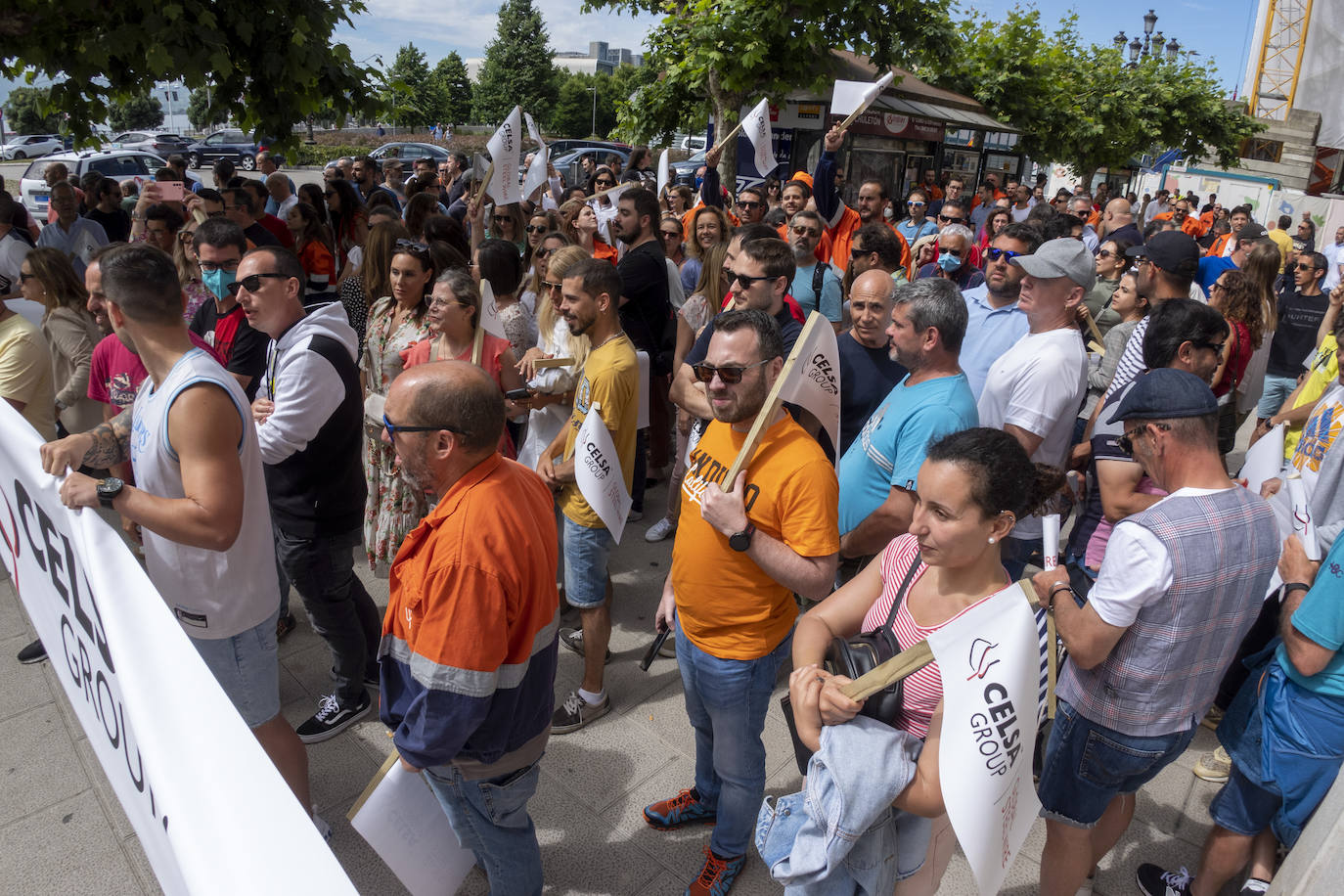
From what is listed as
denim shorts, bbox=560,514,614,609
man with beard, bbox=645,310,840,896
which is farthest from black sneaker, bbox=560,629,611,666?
man with beard, bbox=645,310,840,896

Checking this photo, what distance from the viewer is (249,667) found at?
2697 millimetres

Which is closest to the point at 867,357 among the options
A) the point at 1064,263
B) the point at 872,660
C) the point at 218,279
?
the point at 1064,263

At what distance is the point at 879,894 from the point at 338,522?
2.59 metres

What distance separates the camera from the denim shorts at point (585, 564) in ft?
11.8

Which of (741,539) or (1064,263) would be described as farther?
(1064,263)

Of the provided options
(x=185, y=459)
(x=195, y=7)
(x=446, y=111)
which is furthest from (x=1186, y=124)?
(x=446, y=111)

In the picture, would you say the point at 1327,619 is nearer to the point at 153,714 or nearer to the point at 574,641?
the point at 153,714

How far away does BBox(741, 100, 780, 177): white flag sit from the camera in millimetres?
7809

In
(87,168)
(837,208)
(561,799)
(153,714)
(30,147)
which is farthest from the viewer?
(30,147)

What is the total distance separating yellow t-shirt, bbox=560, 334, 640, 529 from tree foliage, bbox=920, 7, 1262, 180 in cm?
2240

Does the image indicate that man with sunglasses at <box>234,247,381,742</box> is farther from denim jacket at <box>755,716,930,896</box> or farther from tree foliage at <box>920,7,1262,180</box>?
tree foliage at <box>920,7,1262,180</box>

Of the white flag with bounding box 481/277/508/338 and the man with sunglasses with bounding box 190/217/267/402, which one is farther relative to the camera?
the man with sunglasses with bounding box 190/217/267/402

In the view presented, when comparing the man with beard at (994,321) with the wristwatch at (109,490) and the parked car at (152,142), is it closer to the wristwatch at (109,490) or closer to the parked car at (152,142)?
the wristwatch at (109,490)

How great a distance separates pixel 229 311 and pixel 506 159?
317 centimetres
